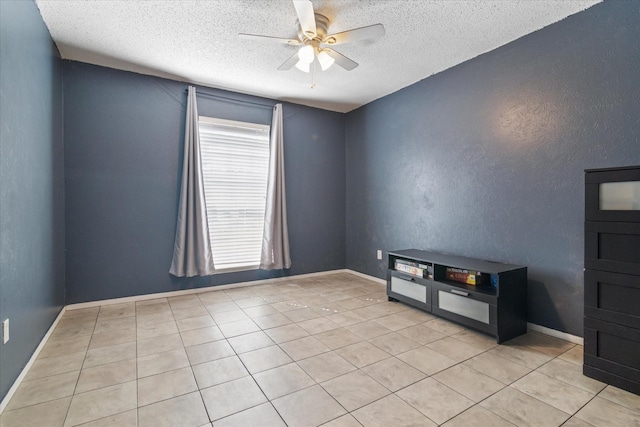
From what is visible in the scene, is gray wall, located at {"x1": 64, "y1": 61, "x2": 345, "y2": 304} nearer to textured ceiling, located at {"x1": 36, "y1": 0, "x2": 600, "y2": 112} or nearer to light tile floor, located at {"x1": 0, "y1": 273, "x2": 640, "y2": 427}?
textured ceiling, located at {"x1": 36, "y1": 0, "x2": 600, "y2": 112}

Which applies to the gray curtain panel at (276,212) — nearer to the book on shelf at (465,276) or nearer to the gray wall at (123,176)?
the gray wall at (123,176)

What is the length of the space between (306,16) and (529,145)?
7.00ft

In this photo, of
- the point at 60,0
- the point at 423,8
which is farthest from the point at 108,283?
the point at 423,8

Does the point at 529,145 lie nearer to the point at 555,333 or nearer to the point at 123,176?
the point at 555,333

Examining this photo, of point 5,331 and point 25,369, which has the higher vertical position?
point 5,331

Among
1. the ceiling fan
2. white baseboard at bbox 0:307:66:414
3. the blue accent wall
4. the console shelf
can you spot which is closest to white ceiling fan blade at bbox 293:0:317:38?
the ceiling fan

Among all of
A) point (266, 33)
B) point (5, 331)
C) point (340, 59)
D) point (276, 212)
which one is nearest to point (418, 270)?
point (276, 212)

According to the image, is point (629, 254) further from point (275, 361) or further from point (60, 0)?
point (60, 0)

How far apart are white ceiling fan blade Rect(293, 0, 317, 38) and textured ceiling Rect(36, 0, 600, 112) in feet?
0.61

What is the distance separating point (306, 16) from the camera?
2.10 m

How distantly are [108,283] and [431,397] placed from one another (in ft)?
11.1

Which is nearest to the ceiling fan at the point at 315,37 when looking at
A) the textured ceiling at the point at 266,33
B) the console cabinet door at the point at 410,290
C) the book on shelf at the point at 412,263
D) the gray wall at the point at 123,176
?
the textured ceiling at the point at 266,33

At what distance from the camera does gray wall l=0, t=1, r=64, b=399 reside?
175cm

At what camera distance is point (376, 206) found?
→ 438 centimetres
